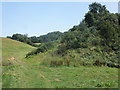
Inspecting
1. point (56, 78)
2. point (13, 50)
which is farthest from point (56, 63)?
point (13, 50)

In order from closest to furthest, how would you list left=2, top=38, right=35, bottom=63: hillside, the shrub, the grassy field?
the grassy field → the shrub → left=2, top=38, right=35, bottom=63: hillside

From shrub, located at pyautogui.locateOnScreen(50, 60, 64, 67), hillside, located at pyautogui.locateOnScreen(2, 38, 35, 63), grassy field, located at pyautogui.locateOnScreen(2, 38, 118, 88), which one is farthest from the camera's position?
hillside, located at pyautogui.locateOnScreen(2, 38, 35, 63)

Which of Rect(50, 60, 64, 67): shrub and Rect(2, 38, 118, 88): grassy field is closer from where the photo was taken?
Rect(2, 38, 118, 88): grassy field

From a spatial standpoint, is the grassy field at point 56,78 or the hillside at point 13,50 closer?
the grassy field at point 56,78

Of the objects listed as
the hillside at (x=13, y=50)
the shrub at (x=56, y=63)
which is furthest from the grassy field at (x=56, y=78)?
the hillside at (x=13, y=50)

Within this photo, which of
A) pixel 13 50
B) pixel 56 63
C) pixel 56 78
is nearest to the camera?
pixel 56 78

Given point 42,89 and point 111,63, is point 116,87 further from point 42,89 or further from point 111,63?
point 111,63

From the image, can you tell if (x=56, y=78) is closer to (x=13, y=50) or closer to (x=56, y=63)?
(x=56, y=63)

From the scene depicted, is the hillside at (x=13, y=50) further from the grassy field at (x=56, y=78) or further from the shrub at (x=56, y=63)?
the grassy field at (x=56, y=78)

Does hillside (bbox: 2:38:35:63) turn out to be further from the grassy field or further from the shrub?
the grassy field

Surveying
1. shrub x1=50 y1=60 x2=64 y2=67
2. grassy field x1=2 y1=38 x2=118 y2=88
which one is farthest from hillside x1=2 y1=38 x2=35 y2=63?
grassy field x1=2 y1=38 x2=118 y2=88

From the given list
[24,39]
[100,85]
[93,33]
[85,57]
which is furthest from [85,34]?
[24,39]

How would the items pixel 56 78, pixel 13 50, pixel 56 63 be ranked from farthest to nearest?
pixel 13 50
pixel 56 63
pixel 56 78

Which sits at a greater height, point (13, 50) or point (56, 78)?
point (56, 78)
